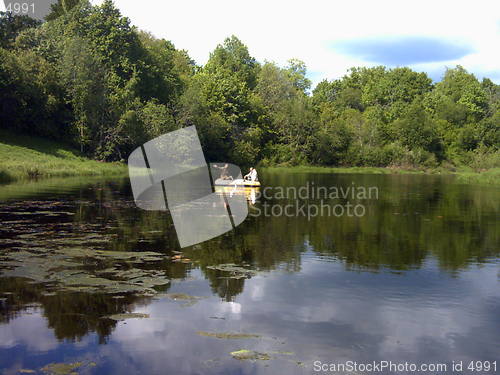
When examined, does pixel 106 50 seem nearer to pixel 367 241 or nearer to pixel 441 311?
pixel 367 241

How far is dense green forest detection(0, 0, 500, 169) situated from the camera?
62.8 meters

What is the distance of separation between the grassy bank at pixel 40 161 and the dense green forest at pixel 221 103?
8.96 ft

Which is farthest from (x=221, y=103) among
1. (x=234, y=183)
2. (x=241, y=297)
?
(x=241, y=297)

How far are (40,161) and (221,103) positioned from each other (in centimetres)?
4311

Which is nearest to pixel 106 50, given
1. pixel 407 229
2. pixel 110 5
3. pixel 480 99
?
pixel 110 5

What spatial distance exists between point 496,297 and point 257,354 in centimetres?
703

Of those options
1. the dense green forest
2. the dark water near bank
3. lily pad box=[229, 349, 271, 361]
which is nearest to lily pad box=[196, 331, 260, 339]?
the dark water near bank

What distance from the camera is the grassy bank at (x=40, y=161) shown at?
4422 cm

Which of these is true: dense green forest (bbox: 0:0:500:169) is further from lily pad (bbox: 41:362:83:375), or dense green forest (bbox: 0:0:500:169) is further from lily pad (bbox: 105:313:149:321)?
lily pad (bbox: 41:362:83:375)

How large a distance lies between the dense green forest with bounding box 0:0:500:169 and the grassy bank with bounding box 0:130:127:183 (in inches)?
107

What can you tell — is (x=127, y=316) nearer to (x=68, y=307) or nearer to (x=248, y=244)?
(x=68, y=307)

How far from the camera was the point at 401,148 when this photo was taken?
97.8 meters

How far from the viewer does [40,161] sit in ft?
166

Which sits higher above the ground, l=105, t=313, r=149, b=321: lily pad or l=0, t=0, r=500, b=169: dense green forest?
l=0, t=0, r=500, b=169: dense green forest
